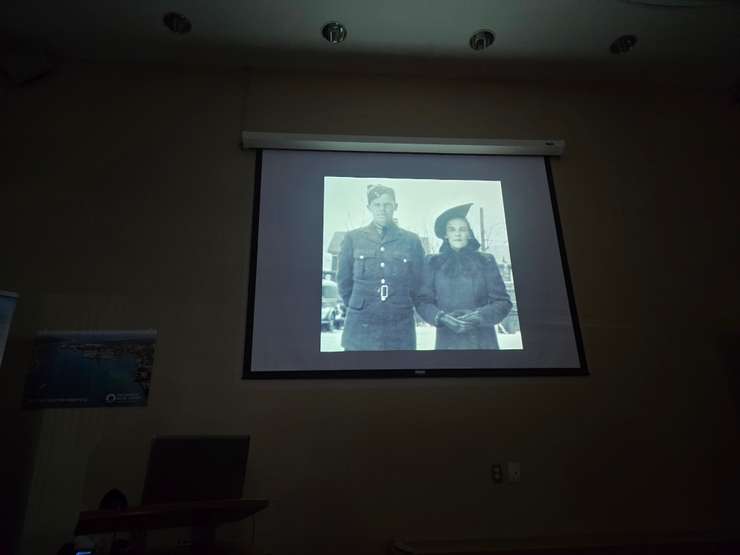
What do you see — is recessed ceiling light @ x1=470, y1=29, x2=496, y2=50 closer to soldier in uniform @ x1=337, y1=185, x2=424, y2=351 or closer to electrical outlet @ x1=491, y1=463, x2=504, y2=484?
soldier in uniform @ x1=337, y1=185, x2=424, y2=351

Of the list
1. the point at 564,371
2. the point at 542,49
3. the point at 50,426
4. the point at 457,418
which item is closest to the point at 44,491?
the point at 50,426

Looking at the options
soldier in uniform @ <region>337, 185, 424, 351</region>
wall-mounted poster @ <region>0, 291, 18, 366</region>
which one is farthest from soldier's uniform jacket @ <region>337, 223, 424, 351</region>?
wall-mounted poster @ <region>0, 291, 18, 366</region>

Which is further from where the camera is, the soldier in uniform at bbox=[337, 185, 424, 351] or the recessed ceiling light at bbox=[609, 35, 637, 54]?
the recessed ceiling light at bbox=[609, 35, 637, 54]

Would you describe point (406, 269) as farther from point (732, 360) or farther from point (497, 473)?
point (732, 360)

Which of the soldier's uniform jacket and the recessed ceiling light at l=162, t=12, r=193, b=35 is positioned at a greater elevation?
the recessed ceiling light at l=162, t=12, r=193, b=35

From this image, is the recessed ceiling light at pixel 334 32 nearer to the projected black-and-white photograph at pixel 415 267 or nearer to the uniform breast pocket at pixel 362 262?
the projected black-and-white photograph at pixel 415 267

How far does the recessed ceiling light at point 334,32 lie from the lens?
257 cm

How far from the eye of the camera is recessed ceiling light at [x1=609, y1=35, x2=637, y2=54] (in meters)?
2.72

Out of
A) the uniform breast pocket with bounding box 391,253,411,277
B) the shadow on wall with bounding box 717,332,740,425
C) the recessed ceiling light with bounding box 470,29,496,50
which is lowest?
the shadow on wall with bounding box 717,332,740,425

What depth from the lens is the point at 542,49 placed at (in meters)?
2.80

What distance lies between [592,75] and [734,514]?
2.85m

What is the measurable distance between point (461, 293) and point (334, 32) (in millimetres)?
1792

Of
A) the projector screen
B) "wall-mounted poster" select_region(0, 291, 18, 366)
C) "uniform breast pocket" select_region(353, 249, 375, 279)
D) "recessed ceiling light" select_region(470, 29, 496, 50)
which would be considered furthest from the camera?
"recessed ceiling light" select_region(470, 29, 496, 50)

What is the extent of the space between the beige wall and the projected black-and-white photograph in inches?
11.1
